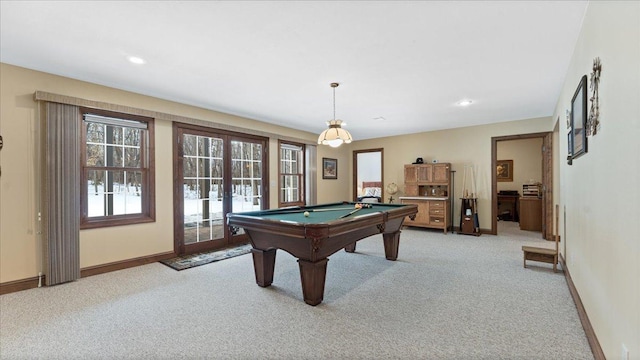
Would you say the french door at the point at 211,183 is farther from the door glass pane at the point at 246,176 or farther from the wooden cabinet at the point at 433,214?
the wooden cabinet at the point at 433,214

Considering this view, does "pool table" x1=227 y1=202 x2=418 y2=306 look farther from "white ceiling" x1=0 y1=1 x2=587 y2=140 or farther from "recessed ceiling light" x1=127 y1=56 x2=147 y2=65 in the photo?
"recessed ceiling light" x1=127 y1=56 x2=147 y2=65

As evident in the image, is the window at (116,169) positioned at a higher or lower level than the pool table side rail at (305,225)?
higher

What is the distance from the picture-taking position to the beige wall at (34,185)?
309 centimetres

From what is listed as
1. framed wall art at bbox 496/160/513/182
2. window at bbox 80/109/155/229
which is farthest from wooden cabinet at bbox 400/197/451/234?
window at bbox 80/109/155/229

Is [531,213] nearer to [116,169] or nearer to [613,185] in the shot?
[613,185]

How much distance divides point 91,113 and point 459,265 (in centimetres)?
526

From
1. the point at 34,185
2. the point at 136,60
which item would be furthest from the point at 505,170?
the point at 34,185

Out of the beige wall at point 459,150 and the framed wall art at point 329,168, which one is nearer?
the beige wall at point 459,150

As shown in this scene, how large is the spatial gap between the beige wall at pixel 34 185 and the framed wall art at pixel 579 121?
485 cm

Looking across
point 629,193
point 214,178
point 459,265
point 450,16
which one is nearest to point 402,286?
point 459,265

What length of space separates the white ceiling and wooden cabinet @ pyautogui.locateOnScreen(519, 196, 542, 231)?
10.6 feet

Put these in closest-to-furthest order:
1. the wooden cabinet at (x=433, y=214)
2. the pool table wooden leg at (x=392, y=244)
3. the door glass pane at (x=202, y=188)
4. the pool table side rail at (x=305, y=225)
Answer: the pool table side rail at (x=305, y=225) → the pool table wooden leg at (x=392, y=244) → the door glass pane at (x=202, y=188) → the wooden cabinet at (x=433, y=214)

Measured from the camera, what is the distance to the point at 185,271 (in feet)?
12.3

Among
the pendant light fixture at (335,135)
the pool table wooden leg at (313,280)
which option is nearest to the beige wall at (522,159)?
the pendant light fixture at (335,135)
